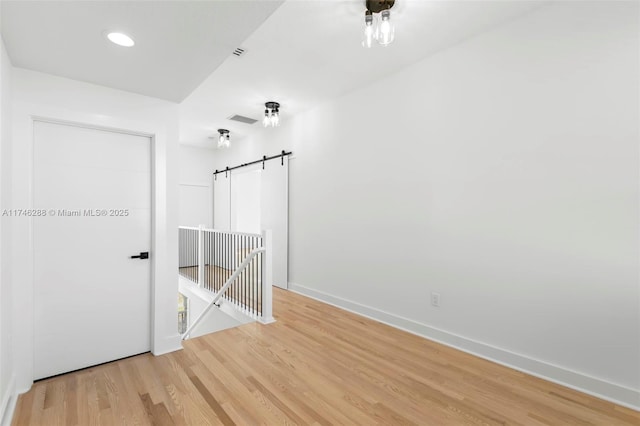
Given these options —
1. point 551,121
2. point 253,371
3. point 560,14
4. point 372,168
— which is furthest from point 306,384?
point 560,14

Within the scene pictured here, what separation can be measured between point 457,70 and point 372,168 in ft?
4.42

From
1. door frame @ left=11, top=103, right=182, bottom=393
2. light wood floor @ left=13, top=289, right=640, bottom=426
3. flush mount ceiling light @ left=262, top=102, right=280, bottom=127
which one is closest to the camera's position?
light wood floor @ left=13, top=289, right=640, bottom=426

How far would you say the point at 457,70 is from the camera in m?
2.96

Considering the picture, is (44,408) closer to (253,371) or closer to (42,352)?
(42,352)

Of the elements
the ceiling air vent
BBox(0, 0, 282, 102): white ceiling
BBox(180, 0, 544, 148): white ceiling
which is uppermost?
BBox(180, 0, 544, 148): white ceiling

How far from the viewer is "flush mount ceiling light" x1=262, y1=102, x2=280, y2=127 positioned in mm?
4168

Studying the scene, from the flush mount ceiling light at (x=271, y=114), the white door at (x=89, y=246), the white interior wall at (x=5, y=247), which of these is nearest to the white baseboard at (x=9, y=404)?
the white interior wall at (x=5, y=247)

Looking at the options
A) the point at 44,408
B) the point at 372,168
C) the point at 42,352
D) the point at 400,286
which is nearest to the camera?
the point at 44,408

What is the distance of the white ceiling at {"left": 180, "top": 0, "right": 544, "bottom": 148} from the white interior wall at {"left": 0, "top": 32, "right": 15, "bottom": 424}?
69.6 inches

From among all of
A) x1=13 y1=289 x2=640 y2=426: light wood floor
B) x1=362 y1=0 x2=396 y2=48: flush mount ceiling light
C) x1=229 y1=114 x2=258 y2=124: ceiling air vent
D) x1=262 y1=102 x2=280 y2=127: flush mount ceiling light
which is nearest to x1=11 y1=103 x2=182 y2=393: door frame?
x1=13 y1=289 x2=640 y2=426: light wood floor

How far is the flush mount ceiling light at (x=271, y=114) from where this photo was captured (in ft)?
13.7

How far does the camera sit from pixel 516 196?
Result: 258cm

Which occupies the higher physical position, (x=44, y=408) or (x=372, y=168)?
(x=372, y=168)

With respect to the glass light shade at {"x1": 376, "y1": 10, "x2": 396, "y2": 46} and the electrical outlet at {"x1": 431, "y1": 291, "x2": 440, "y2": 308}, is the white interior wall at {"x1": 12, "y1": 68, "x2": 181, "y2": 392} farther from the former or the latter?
the electrical outlet at {"x1": 431, "y1": 291, "x2": 440, "y2": 308}
